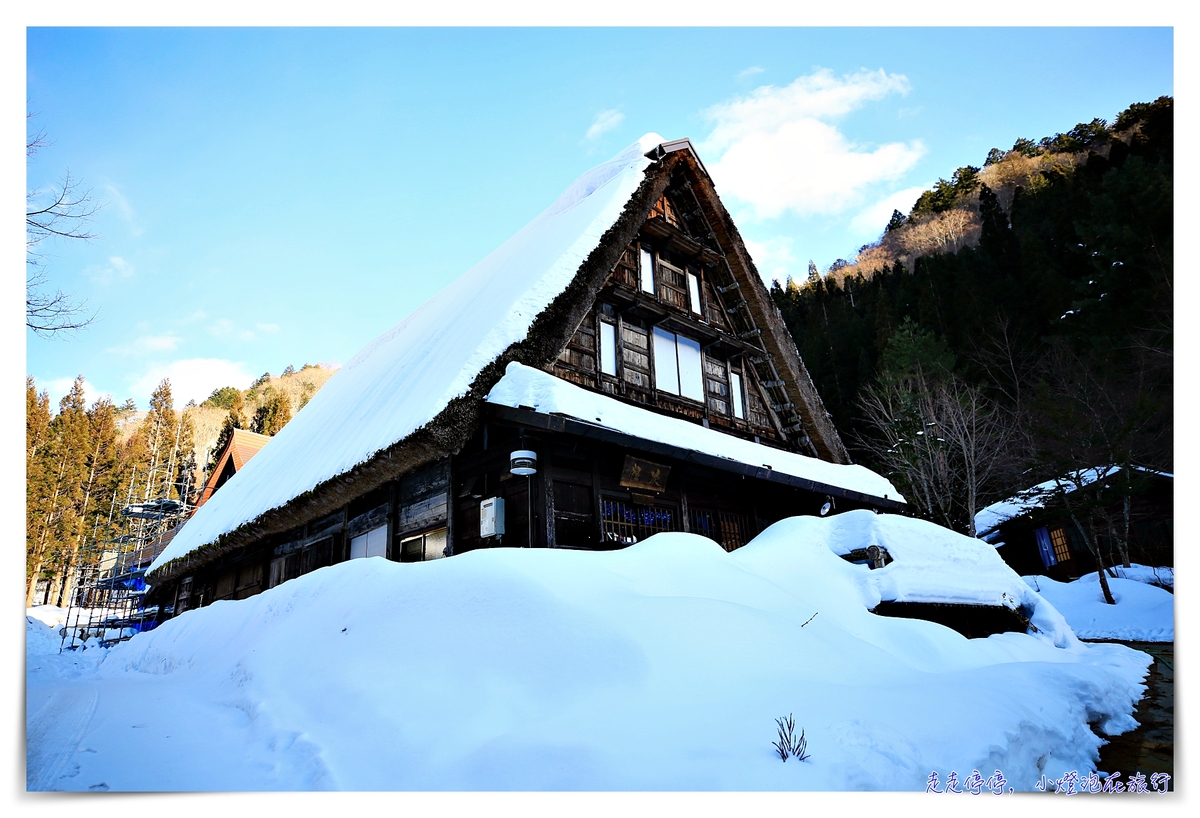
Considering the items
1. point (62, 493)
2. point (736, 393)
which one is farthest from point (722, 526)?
point (62, 493)

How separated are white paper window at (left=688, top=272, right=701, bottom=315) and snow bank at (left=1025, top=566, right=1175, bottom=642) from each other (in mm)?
8921

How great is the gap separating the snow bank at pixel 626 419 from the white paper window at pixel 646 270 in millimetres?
2962

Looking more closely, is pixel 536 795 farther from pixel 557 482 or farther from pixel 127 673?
pixel 127 673

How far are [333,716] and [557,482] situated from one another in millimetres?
4093

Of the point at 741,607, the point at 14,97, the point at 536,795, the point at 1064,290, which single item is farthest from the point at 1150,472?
the point at 14,97

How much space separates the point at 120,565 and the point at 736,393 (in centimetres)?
2227

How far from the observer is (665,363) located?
32.2 ft

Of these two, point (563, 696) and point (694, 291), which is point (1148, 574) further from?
point (563, 696)

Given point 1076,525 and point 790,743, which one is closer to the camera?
point 790,743

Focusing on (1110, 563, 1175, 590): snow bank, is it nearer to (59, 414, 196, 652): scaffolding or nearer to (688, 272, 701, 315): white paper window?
(688, 272, 701, 315): white paper window

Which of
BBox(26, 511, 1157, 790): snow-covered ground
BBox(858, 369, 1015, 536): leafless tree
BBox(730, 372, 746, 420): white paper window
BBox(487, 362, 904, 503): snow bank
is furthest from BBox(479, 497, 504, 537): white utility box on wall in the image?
BBox(858, 369, 1015, 536): leafless tree

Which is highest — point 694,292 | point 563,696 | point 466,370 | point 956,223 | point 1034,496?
point 956,223

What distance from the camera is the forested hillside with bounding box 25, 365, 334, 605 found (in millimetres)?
8719

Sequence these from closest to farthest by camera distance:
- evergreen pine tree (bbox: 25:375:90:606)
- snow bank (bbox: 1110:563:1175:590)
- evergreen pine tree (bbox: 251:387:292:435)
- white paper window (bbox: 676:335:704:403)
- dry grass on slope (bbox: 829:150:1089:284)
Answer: white paper window (bbox: 676:335:704:403) → evergreen pine tree (bbox: 25:375:90:606) → snow bank (bbox: 1110:563:1175:590) → dry grass on slope (bbox: 829:150:1089:284) → evergreen pine tree (bbox: 251:387:292:435)
